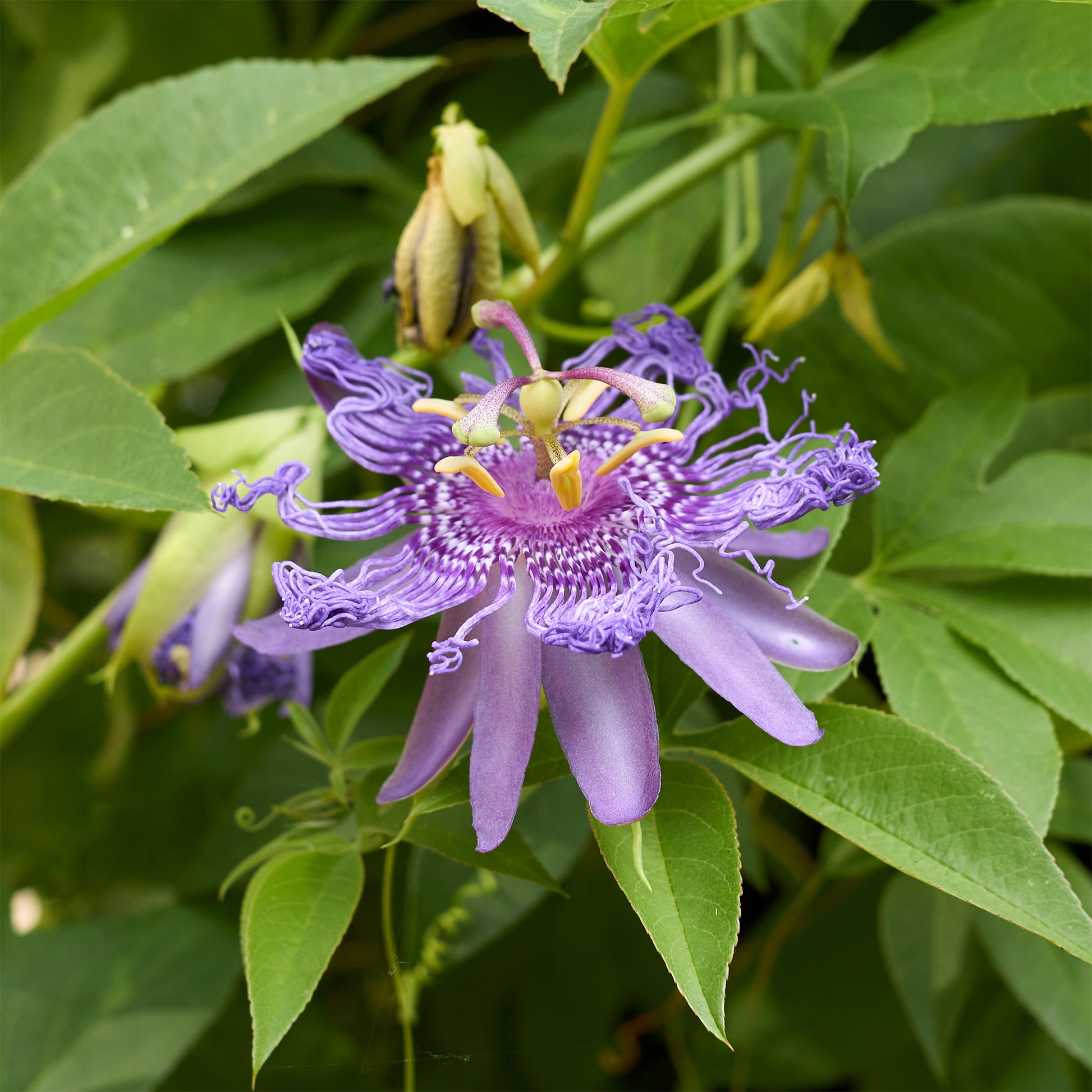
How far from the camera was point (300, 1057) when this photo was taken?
1021 mm

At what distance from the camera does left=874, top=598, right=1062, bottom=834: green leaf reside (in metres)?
0.69

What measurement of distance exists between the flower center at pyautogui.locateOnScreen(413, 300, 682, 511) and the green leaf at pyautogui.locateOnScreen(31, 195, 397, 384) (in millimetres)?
355

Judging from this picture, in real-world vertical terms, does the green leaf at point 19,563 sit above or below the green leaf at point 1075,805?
above

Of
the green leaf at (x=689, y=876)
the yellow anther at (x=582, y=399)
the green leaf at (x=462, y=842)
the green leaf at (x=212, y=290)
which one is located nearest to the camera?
the green leaf at (x=689, y=876)

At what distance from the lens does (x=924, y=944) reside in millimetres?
922

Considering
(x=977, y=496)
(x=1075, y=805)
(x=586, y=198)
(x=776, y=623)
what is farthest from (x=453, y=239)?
(x=1075, y=805)

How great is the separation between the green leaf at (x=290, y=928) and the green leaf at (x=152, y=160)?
1.58 feet

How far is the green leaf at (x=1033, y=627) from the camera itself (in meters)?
0.75

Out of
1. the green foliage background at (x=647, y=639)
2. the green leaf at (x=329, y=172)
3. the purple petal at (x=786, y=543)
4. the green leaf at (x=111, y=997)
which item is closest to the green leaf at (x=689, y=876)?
the green foliage background at (x=647, y=639)

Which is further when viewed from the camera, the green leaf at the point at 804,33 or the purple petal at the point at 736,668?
the green leaf at the point at 804,33

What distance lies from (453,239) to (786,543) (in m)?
0.32

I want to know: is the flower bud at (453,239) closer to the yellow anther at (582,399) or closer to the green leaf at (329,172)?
the yellow anther at (582,399)

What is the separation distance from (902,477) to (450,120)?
0.46 meters

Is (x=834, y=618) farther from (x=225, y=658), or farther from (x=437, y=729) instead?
(x=225, y=658)
